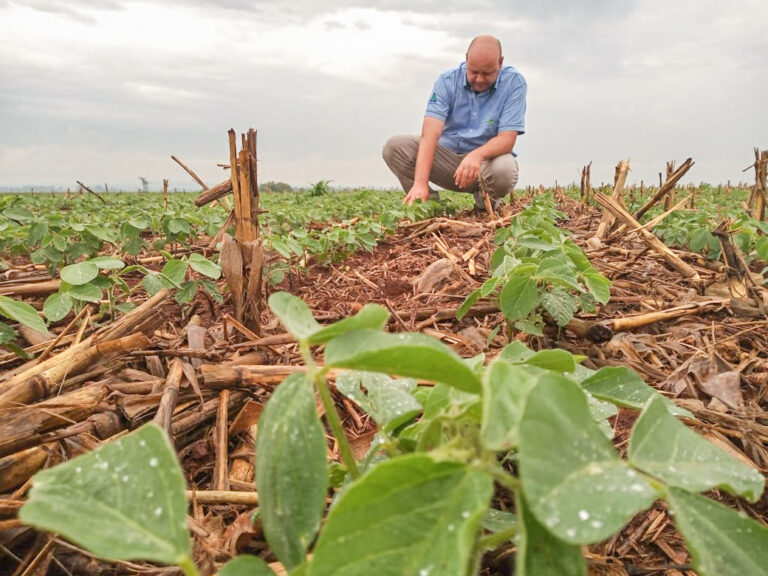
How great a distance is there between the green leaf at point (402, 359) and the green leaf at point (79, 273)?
1457mm

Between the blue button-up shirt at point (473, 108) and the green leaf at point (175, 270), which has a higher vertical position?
the blue button-up shirt at point (473, 108)

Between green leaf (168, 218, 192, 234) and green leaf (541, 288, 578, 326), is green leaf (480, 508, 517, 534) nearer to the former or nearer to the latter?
green leaf (541, 288, 578, 326)

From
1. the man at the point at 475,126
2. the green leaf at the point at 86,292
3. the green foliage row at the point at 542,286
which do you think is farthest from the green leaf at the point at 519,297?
the man at the point at 475,126

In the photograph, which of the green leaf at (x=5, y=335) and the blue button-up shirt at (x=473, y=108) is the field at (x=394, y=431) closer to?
the green leaf at (x=5, y=335)

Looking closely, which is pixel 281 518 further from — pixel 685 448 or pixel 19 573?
pixel 19 573

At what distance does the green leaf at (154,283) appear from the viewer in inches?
78.5

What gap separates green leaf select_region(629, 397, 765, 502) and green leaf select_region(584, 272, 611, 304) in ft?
4.42

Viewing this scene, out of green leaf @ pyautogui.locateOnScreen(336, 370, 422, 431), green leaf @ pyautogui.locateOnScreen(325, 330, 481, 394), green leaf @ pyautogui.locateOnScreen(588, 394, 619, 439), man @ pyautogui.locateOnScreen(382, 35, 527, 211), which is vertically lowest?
green leaf @ pyautogui.locateOnScreen(588, 394, 619, 439)

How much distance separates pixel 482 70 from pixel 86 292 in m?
6.16

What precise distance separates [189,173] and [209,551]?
107 inches

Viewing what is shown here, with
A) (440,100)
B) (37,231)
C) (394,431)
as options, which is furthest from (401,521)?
(440,100)

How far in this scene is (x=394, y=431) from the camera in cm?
92

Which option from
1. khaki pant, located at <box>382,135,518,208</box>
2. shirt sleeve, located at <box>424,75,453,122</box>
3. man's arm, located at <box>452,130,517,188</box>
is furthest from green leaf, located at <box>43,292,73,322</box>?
shirt sleeve, located at <box>424,75,453,122</box>

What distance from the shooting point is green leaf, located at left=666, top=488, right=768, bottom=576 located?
520 millimetres
